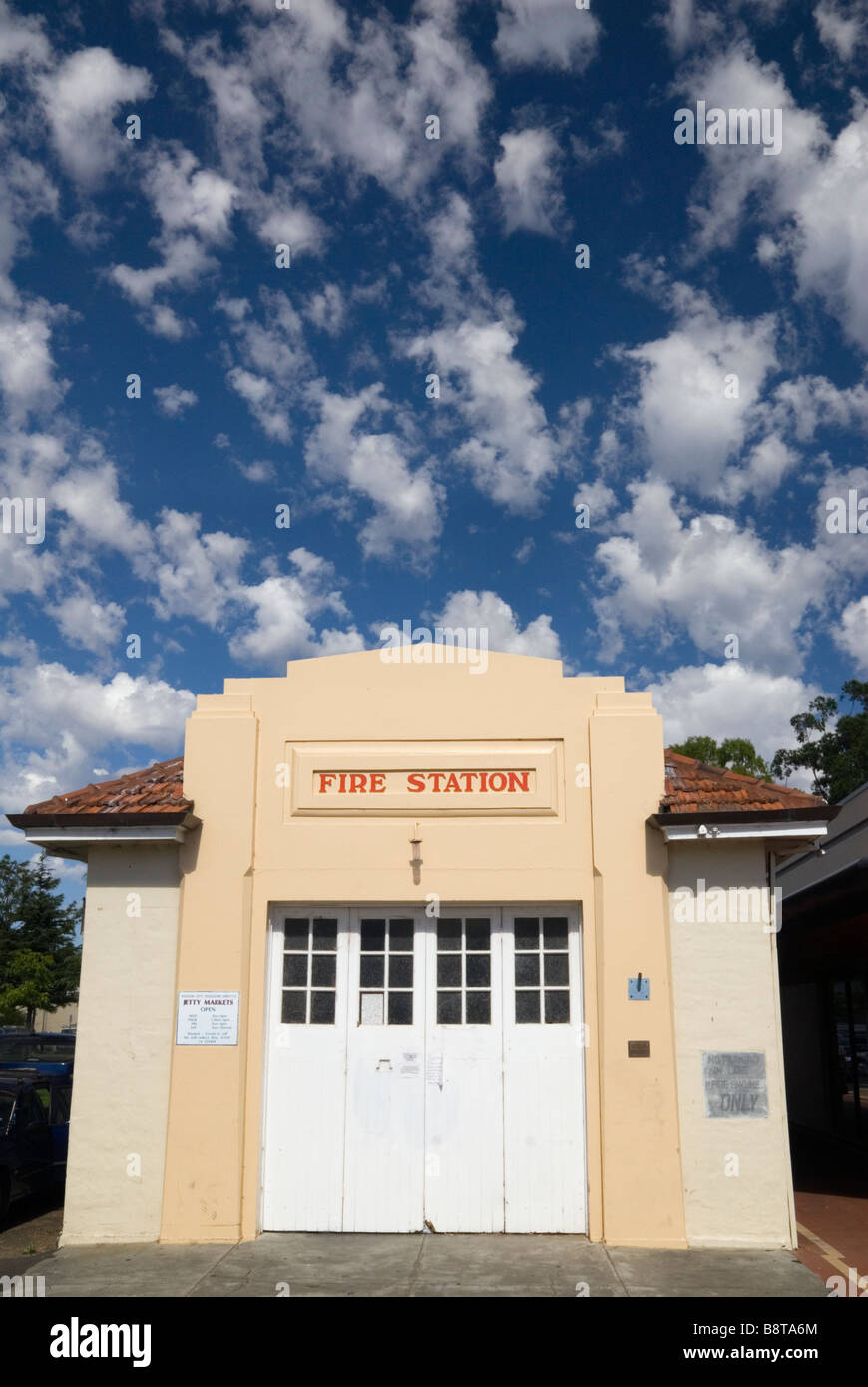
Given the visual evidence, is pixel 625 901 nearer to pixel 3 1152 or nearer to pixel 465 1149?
pixel 465 1149

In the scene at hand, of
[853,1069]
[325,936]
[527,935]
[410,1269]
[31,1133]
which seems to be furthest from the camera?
[853,1069]

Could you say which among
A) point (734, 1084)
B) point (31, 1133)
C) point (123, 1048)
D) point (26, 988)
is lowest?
point (31, 1133)

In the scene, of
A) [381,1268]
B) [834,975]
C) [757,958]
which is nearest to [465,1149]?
[381,1268]

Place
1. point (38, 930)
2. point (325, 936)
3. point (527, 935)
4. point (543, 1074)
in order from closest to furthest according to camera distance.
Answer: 1. point (543, 1074)
2. point (527, 935)
3. point (325, 936)
4. point (38, 930)

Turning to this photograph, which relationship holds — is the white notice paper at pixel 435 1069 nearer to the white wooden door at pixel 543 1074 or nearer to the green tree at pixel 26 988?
the white wooden door at pixel 543 1074

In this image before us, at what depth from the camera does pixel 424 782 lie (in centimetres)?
958

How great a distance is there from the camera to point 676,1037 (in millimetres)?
8930

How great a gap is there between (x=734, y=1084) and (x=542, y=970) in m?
1.81

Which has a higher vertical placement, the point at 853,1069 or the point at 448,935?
the point at 448,935

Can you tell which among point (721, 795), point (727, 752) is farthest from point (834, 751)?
point (721, 795)

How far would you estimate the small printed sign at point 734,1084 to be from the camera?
28.8 ft

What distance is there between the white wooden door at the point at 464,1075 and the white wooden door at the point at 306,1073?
781 mm

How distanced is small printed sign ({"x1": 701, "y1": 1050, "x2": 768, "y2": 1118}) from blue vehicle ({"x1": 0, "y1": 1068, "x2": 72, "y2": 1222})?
668 centimetres

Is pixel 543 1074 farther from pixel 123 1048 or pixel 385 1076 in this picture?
pixel 123 1048
